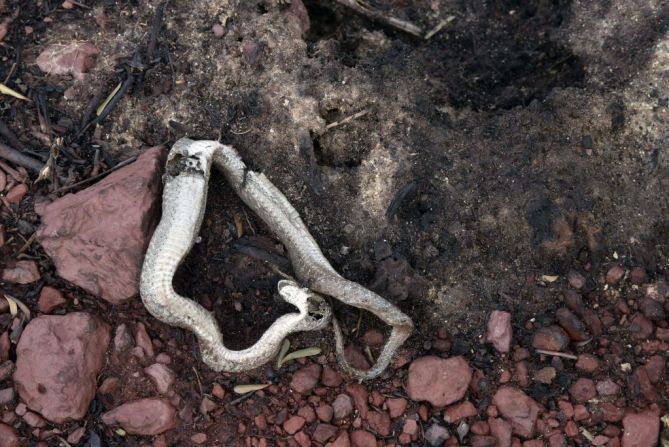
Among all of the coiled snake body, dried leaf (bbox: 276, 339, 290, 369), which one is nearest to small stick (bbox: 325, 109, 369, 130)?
the coiled snake body

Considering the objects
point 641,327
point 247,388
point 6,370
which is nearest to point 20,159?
point 6,370

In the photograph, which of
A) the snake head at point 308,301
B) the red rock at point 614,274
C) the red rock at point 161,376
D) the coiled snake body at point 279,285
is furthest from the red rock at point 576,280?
the red rock at point 161,376

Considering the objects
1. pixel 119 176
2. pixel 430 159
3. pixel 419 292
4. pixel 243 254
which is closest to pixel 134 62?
pixel 119 176

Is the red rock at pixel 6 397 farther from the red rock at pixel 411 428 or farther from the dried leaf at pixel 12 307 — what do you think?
the red rock at pixel 411 428

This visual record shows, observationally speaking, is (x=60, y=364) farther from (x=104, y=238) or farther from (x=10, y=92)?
(x=10, y=92)

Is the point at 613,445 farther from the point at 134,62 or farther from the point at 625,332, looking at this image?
the point at 134,62

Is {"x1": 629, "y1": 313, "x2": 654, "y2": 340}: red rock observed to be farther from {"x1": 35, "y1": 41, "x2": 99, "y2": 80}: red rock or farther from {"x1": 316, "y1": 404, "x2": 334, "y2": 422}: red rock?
{"x1": 35, "y1": 41, "x2": 99, "y2": 80}: red rock
